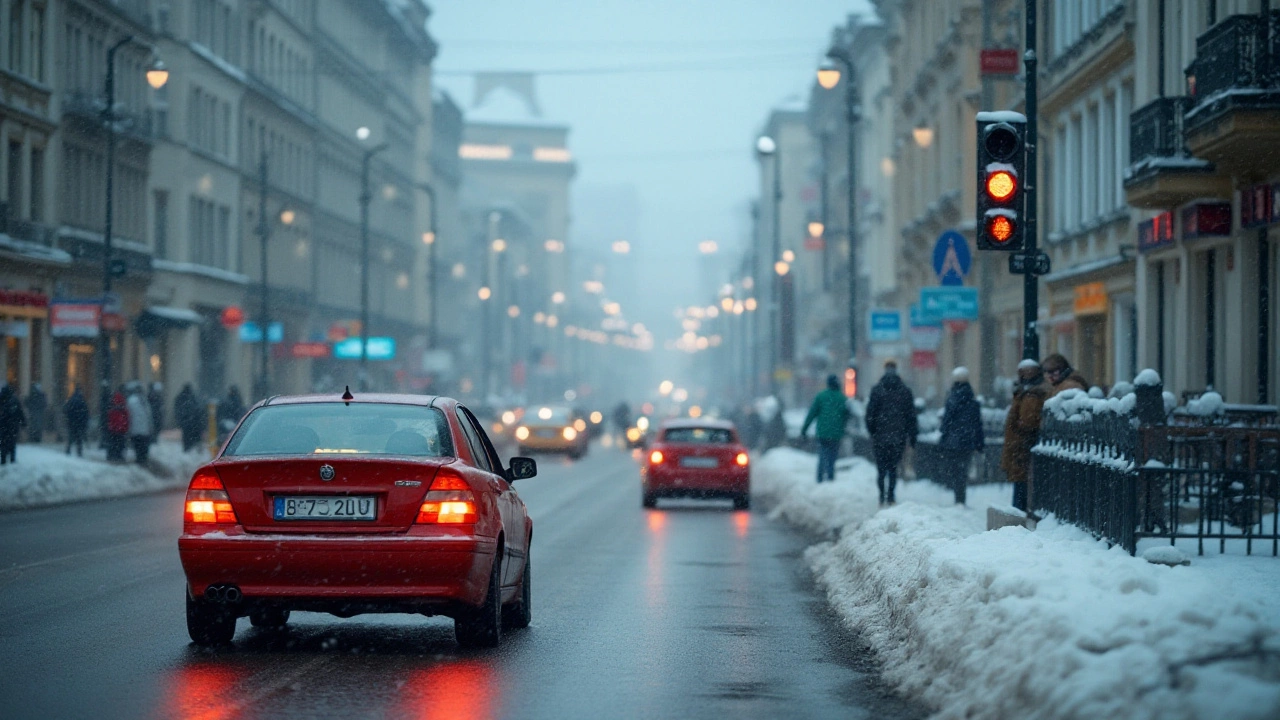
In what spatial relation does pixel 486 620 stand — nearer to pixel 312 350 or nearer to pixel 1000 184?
pixel 1000 184

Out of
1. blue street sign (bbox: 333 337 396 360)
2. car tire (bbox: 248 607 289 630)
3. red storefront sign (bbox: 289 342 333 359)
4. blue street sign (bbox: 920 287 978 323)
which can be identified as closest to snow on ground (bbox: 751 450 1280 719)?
car tire (bbox: 248 607 289 630)

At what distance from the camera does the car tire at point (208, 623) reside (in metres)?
11.1

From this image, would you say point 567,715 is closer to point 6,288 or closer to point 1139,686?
point 1139,686

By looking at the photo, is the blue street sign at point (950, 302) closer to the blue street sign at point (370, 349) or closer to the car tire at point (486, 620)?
the car tire at point (486, 620)

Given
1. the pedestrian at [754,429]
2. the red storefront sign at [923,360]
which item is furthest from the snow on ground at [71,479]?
the pedestrian at [754,429]

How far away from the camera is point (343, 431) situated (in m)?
11.4

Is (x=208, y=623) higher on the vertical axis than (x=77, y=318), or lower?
lower

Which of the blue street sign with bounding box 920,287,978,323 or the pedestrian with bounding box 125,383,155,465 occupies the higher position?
the blue street sign with bounding box 920,287,978,323

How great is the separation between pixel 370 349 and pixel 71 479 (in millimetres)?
46723

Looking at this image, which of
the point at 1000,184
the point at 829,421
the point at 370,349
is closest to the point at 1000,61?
the point at 829,421

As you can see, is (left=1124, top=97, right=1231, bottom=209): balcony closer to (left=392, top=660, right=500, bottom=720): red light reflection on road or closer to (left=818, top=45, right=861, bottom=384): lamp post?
(left=818, top=45, right=861, bottom=384): lamp post

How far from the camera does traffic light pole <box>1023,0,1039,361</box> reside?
19.8 m

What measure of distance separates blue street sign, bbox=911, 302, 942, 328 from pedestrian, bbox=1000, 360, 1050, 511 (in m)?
10.9

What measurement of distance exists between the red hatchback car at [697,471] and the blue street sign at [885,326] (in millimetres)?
8542
